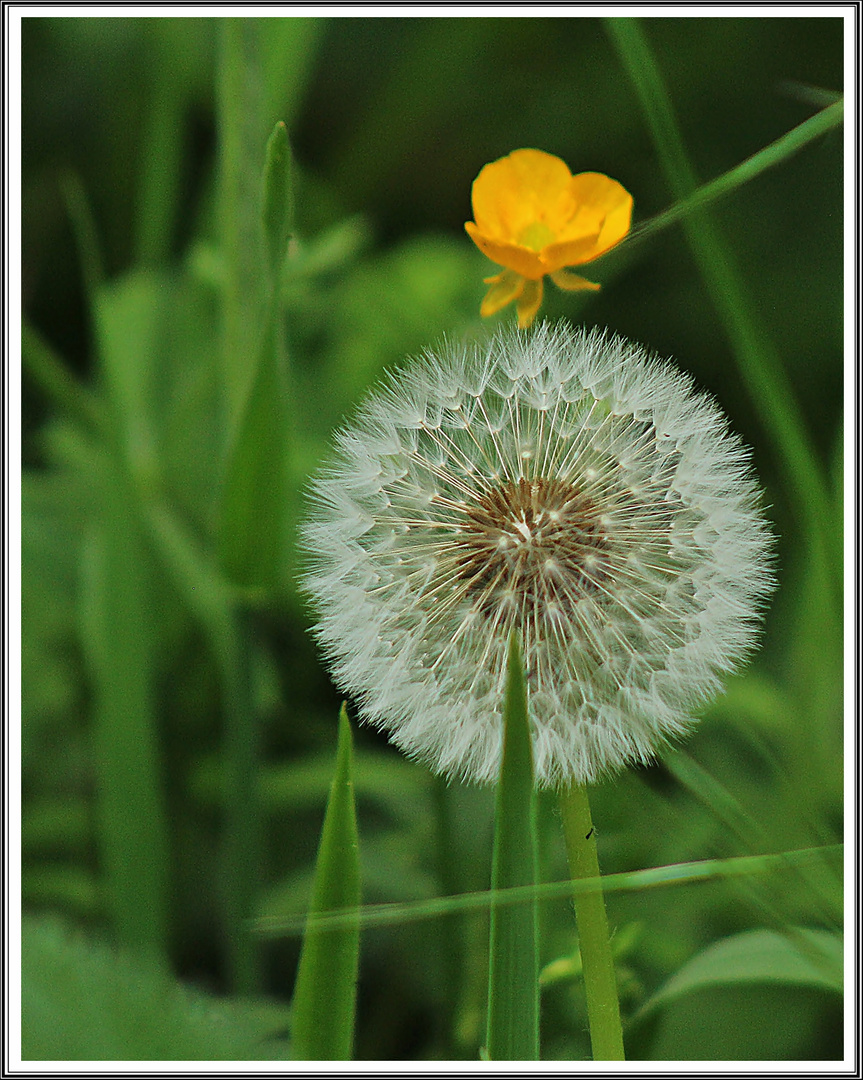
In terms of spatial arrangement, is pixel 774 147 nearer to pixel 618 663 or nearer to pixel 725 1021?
pixel 618 663

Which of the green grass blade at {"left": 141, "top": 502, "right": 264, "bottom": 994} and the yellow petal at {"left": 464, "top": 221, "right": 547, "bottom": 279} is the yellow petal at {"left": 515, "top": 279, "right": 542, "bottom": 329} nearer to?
the yellow petal at {"left": 464, "top": 221, "right": 547, "bottom": 279}

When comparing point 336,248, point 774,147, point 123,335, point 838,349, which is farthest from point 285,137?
point 838,349

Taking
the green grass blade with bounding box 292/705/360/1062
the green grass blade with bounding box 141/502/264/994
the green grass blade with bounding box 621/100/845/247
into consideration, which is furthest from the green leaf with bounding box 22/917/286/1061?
the green grass blade with bounding box 621/100/845/247

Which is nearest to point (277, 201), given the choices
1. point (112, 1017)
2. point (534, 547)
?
point (534, 547)

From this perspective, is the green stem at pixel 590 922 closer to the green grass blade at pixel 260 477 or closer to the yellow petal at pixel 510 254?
the yellow petal at pixel 510 254

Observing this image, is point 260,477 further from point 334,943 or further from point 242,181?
point 334,943

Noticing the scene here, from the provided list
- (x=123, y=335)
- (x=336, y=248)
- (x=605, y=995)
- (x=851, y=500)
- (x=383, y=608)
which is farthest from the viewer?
(x=123, y=335)

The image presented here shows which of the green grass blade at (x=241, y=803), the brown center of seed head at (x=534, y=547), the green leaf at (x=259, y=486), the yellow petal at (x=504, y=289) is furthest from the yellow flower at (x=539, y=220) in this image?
the green grass blade at (x=241, y=803)
